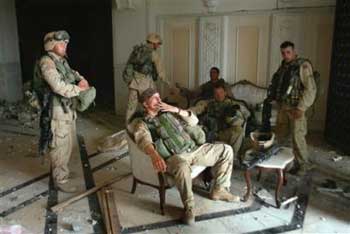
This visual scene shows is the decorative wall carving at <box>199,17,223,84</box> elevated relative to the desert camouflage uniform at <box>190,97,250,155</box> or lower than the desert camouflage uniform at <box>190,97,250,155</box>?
elevated

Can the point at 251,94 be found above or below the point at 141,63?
below

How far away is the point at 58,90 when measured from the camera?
11.0 feet

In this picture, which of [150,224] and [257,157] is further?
[257,157]

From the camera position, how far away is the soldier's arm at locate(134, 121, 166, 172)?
9.94 feet

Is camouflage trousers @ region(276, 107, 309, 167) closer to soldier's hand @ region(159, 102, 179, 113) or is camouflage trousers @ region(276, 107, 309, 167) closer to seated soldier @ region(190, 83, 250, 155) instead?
seated soldier @ region(190, 83, 250, 155)

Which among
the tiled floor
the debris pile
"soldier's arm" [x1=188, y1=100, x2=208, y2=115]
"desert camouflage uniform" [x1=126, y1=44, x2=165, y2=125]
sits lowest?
the debris pile

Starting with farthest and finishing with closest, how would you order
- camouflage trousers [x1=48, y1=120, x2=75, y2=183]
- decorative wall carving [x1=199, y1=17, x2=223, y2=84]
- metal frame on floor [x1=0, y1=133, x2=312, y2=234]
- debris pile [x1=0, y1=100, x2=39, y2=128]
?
debris pile [x1=0, y1=100, x2=39, y2=128], decorative wall carving [x1=199, y1=17, x2=223, y2=84], camouflage trousers [x1=48, y1=120, x2=75, y2=183], metal frame on floor [x1=0, y1=133, x2=312, y2=234]

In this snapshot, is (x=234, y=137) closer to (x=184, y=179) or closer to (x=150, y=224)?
(x=184, y=179)

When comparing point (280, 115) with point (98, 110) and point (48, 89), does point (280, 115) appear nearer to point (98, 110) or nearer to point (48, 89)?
point (48, 89)

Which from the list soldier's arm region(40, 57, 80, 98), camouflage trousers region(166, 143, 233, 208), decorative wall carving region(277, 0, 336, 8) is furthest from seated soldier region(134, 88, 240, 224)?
decorative wall carving region(277, 0, 336, 8)

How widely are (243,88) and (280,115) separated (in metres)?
1.51

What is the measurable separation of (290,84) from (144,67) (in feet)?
6.81

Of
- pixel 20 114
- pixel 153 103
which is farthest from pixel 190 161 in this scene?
pixel 20 114

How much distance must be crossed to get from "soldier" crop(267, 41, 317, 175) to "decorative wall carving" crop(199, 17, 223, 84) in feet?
6.22
